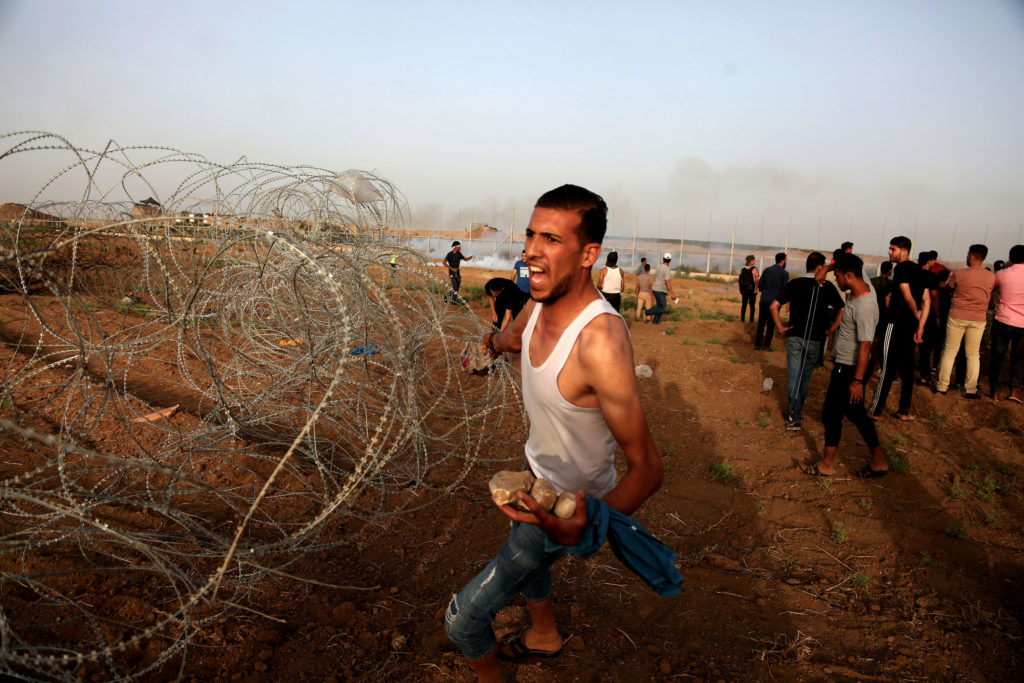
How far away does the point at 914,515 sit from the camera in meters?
4.75

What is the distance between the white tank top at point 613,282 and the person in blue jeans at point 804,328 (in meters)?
5.07

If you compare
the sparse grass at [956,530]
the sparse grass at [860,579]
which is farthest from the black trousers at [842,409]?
the sparse grass at [860,579]

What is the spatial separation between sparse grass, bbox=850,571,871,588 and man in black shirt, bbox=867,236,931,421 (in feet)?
8.86

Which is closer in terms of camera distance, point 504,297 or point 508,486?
point 508,486

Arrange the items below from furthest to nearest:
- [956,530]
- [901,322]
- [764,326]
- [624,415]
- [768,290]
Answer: [764,326]
[768,290]
[901,322]
[956,530]
[624,415]

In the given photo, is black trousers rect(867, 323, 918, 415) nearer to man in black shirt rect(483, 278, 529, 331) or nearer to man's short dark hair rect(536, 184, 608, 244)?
man in black shirt rect(483, 278, 529, 331)

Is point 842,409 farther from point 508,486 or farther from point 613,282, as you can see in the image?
point 613,282

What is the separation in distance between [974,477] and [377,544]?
5.37 metres

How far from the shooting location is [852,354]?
501 cm

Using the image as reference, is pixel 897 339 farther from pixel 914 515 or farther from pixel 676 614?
pixel 676 614

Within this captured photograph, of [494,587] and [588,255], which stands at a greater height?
[588,255]

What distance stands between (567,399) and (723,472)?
3860mm

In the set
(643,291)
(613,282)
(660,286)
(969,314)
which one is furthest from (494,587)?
(643,291)

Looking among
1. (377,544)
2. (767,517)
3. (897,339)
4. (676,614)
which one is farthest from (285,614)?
(897,339)
